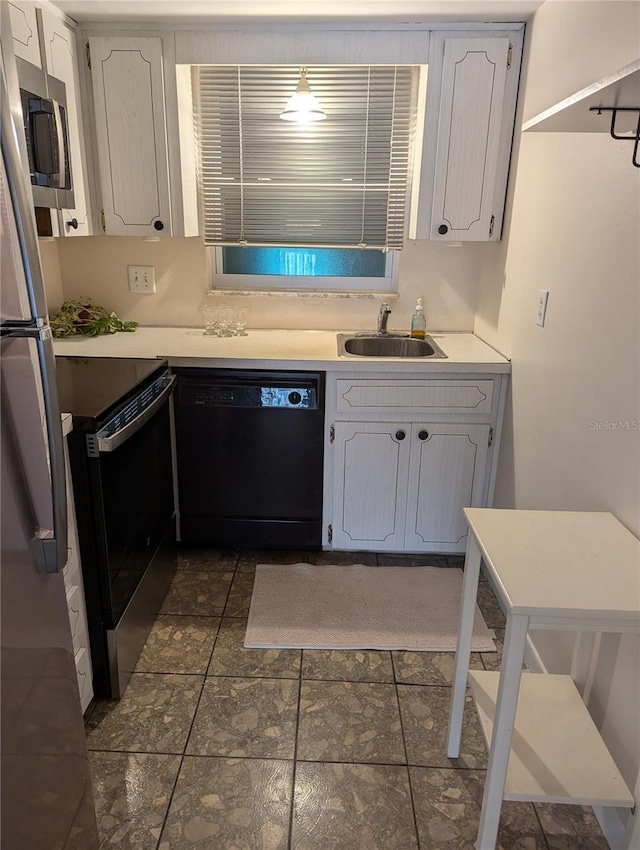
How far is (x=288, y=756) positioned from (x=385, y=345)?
5.83 feet

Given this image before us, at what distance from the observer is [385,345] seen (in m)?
2.78

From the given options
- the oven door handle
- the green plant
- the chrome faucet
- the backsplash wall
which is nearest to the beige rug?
the oven door handle

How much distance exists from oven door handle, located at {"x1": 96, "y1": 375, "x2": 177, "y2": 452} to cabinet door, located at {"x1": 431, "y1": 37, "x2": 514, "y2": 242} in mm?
1298

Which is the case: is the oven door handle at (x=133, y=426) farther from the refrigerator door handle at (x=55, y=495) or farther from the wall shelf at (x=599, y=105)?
the wall shelf at (x=599, y=105)

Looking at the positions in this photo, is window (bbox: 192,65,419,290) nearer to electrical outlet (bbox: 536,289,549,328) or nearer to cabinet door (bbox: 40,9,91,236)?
cabinet door (bbox: 40,9,91,236)

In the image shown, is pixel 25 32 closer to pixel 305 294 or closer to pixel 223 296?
pixel 223 296

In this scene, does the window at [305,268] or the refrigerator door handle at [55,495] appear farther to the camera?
the window at [305,268]

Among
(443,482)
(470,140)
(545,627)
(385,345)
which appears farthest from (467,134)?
(545,627)

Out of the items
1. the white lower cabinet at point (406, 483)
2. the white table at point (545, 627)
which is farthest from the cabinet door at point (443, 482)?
the white table at point (545, 627)

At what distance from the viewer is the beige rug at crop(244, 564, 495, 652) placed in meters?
2.11

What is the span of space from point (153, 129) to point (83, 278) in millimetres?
845

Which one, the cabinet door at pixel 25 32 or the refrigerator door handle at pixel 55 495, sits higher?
the cabinet door at pixel 25 32

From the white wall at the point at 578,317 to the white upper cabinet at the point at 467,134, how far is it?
13 centimetres

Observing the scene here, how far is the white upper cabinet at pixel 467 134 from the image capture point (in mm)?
2293
